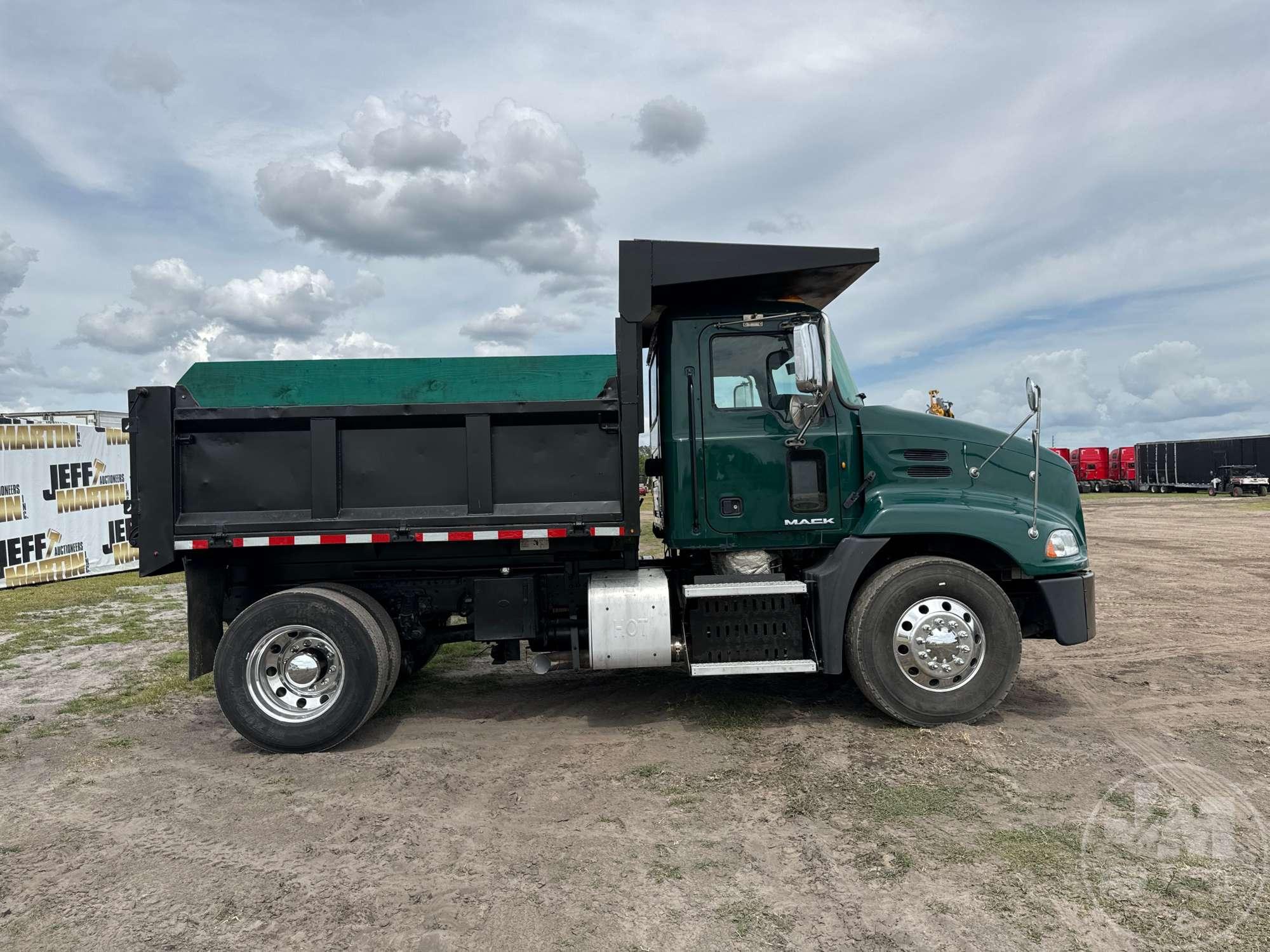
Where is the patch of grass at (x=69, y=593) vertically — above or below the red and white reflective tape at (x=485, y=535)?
below

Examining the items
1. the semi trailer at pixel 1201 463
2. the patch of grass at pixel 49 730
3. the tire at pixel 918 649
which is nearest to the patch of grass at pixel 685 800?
the tire at pixel 918 649

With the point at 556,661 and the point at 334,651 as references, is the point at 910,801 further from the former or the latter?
the point at 334,651

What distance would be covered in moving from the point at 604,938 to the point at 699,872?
0.63 meters

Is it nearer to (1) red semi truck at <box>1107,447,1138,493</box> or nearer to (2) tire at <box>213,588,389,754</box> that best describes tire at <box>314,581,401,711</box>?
(2) tire at <box>213,588,389,754</box>

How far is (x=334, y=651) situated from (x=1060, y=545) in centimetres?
499

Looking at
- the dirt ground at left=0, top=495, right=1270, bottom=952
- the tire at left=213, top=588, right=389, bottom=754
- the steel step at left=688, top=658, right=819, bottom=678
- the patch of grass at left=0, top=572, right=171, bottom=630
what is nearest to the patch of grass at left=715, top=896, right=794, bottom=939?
the dirt ground at left=0, top=495, right=1270, bottom=952

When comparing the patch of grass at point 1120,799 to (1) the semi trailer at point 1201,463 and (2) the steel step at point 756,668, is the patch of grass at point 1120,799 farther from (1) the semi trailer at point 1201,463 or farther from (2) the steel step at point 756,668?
(1) the semi trailer at point 1201,463

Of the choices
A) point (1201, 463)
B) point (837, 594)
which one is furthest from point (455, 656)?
point (1201, 463)

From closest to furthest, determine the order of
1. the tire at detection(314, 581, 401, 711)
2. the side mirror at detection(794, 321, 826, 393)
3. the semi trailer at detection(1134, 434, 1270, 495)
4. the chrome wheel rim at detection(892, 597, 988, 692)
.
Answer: the side mirror at detection(794, 321, 826, 393) → the chrome wheel rim at detection(892, 597, 988, 692) → the tire at detection(314, 581, 401, 711) → the semi trailer at detection(1134, 434, 1270, 495)

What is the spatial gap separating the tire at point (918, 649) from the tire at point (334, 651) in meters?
3.22

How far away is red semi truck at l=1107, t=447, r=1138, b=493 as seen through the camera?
51938 mm

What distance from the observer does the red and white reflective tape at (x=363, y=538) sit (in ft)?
17.4

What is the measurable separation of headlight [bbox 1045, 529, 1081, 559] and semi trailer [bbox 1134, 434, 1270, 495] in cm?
4443

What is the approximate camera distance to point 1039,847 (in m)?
3.67
